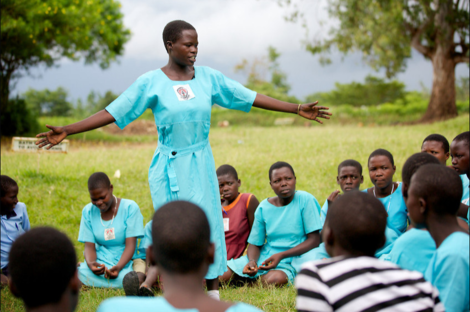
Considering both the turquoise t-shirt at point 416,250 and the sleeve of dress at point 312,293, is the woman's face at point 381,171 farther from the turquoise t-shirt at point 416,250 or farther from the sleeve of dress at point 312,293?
the sleeve of dress at point 312,293

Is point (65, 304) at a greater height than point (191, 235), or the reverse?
point (191, 235)

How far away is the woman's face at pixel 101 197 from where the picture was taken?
12.5ft

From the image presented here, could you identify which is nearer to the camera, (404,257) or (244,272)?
(404,257)

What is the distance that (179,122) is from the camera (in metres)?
2.82

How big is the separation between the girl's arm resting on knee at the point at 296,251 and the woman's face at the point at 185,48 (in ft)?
6.03

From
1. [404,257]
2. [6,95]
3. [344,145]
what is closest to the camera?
[404,257]

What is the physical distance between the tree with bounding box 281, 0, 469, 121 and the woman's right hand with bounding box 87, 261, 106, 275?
1229cm

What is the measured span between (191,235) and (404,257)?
113cm

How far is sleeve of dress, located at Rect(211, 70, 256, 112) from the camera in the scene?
10.0 ft

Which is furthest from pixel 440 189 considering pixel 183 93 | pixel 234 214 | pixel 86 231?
pixel 86 231

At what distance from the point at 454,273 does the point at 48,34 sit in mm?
13801

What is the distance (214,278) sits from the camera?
2869mm

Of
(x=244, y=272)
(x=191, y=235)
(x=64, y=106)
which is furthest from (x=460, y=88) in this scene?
(x=191, y=235)

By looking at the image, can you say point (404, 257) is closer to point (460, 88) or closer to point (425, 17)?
point (425, 17)
